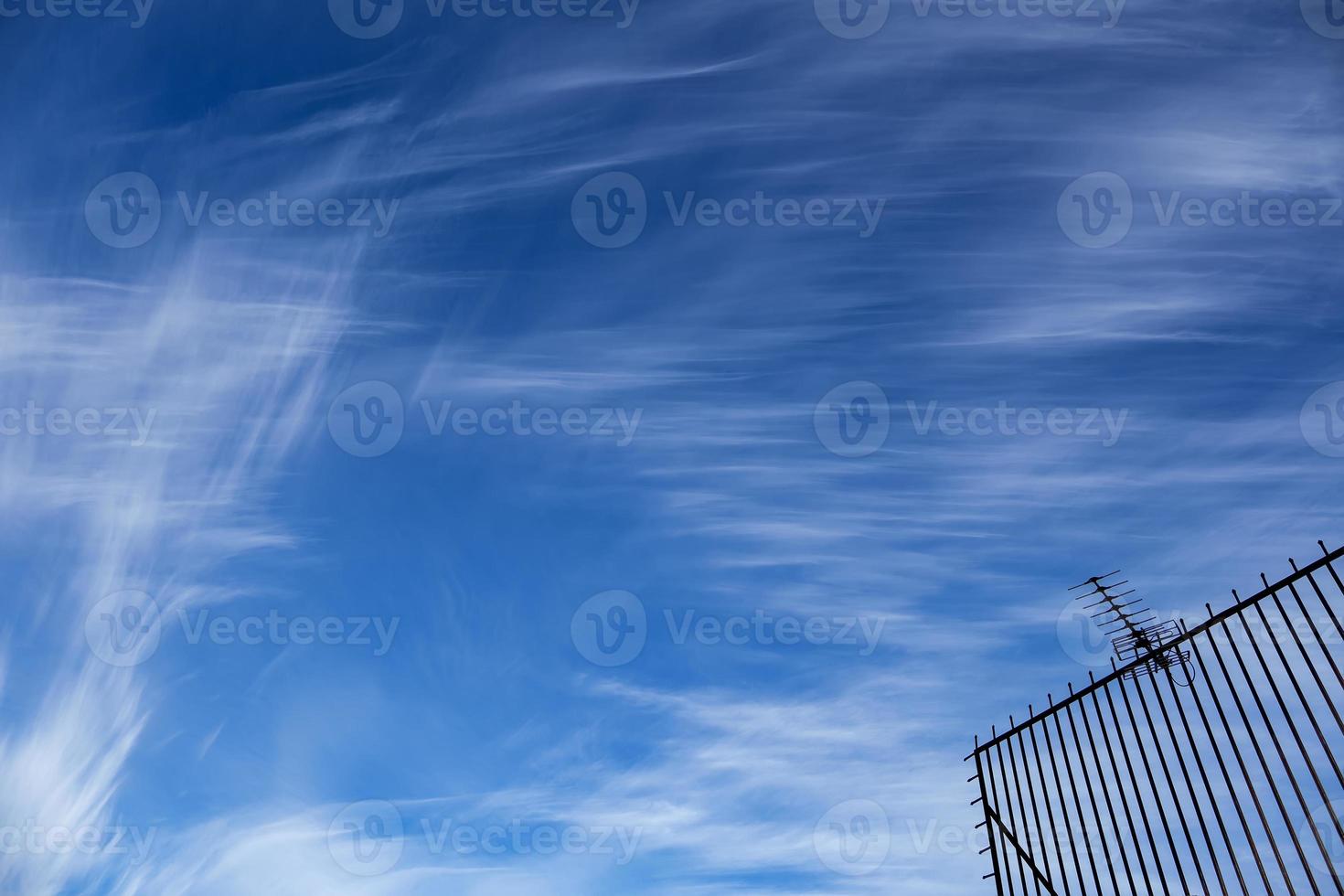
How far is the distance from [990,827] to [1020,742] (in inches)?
48.4

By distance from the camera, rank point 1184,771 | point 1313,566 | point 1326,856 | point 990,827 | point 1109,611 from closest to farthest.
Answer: point 1326,856 → point 1313,566 → point 1184,771 → point 1109,611 → point 990,827

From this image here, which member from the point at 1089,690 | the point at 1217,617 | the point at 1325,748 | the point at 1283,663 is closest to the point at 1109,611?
the point at 1089,690

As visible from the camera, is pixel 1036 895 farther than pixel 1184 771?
Yes

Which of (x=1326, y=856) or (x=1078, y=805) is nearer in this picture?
(x=1326, y=856)

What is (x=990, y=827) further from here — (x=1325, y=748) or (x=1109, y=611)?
(x=1325, y=748)

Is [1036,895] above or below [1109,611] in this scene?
below

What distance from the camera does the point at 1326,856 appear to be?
20.3 feet

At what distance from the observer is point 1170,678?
8.15 m

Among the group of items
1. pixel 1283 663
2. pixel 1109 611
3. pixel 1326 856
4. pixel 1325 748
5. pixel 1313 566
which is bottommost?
pixel 1326 856

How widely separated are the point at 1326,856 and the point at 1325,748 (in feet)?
2.48

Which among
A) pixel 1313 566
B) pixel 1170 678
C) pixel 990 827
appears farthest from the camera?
pixel 990 827

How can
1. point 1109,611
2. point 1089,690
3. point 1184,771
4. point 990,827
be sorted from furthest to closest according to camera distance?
point 990,827
point 1109,611
point 1089,690
point 1184,771

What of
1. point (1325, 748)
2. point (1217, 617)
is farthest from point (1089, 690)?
point (1325, 748)

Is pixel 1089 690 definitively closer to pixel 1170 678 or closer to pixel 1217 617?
pixel 1170 678
